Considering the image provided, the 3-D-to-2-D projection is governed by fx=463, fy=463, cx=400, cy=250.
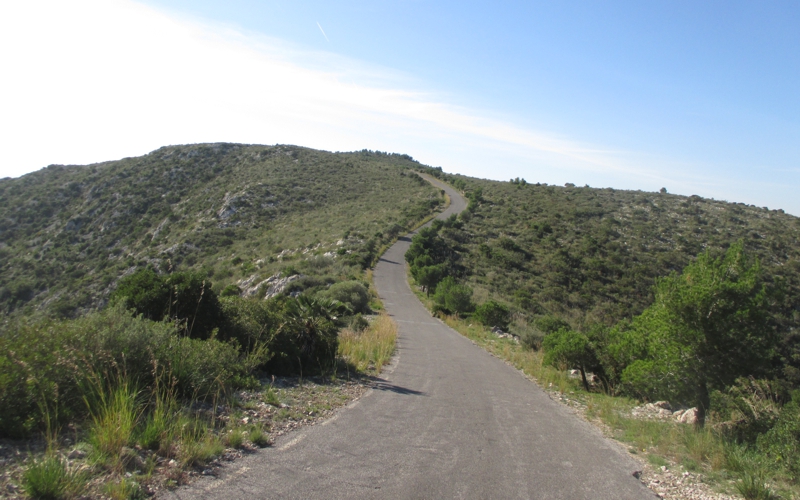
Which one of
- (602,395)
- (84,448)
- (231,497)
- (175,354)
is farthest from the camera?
(602,395)

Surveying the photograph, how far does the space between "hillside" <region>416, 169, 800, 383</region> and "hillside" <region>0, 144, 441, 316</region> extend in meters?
9.85

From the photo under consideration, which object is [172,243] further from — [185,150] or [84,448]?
[84,448]

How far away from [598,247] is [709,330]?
3836 centimetres

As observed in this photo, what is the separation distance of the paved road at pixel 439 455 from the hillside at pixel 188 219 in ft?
65.2

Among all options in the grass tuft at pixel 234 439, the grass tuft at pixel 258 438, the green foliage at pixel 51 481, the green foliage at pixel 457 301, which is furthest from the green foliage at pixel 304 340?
the green foliage at pixel 457 301

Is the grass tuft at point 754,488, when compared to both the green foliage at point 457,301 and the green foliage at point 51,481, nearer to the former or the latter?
the green foliage at point 51,481

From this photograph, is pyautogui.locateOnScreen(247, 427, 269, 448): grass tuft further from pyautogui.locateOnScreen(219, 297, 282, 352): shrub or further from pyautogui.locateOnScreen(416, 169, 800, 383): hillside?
pyautogui.locateOnScreen(416, 169, 800, 383): hillside

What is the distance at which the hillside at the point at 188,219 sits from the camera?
118 feet

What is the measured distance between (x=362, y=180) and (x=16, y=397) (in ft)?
233

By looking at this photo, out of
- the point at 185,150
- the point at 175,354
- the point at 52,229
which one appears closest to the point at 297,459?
the point at 175,354

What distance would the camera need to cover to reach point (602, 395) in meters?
10.8

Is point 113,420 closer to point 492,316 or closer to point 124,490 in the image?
point 124,490

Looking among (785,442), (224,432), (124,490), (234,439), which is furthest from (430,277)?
(124,490)

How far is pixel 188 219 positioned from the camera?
5019 centimetres
